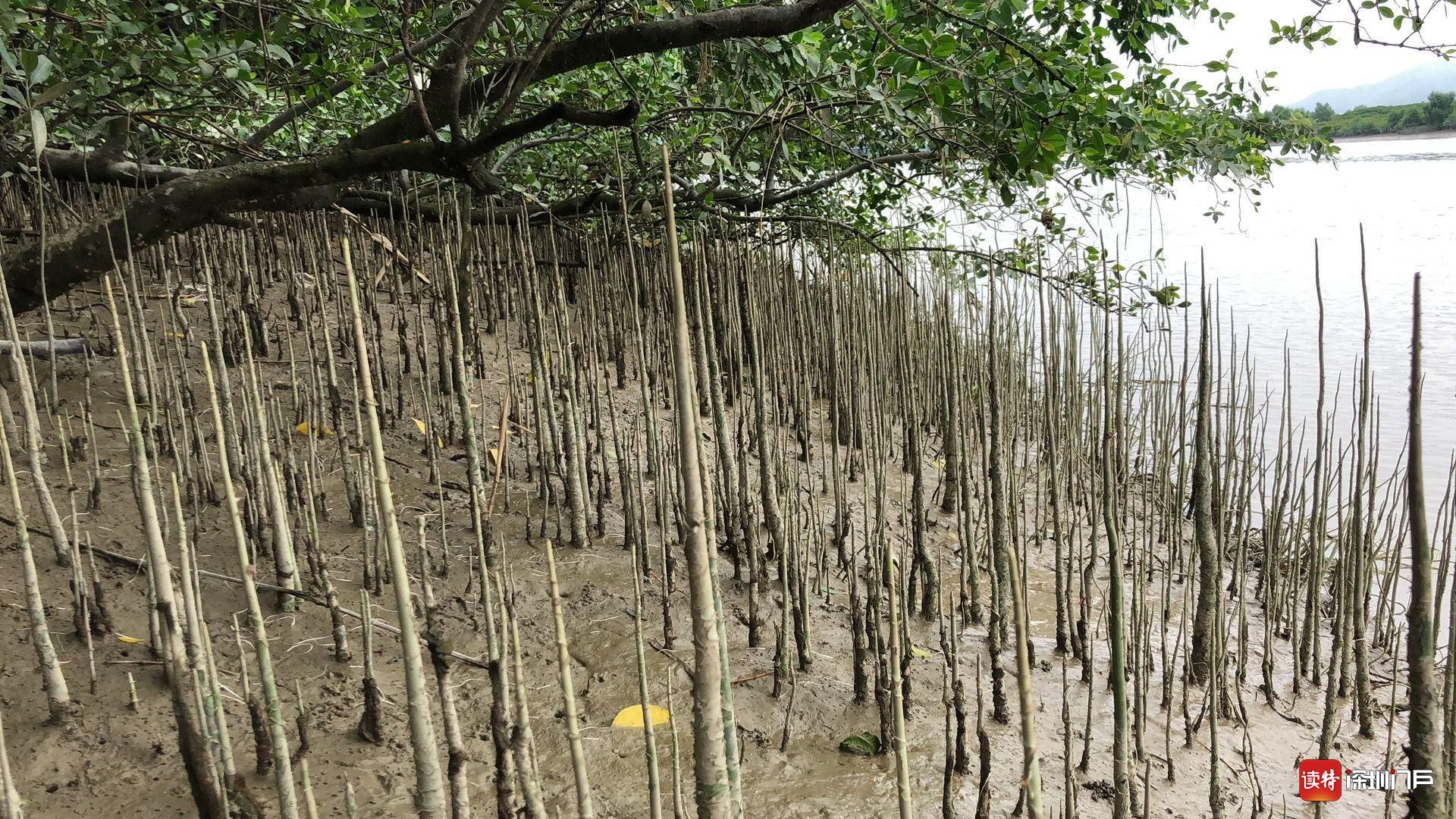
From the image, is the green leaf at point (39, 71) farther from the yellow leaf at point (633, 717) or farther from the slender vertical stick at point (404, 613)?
the yellow leaf at point (633, 717)

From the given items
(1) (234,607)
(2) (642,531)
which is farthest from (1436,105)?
(1) (234,607)

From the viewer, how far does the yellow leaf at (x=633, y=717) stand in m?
1.91

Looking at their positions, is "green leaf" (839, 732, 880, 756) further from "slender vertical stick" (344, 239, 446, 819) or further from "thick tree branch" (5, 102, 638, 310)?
"thick tree branch" (5, 102, 638, 310)

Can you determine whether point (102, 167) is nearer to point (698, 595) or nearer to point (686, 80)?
point (686, 80)

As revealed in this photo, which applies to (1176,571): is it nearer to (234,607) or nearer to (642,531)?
(642,531)

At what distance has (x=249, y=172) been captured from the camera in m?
2.08

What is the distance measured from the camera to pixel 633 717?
1.92m

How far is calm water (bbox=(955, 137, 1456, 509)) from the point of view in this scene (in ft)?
15.9

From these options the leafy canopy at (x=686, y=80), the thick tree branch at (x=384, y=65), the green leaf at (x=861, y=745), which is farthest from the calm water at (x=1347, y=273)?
the thick tree branch at (x=384, y=65)
